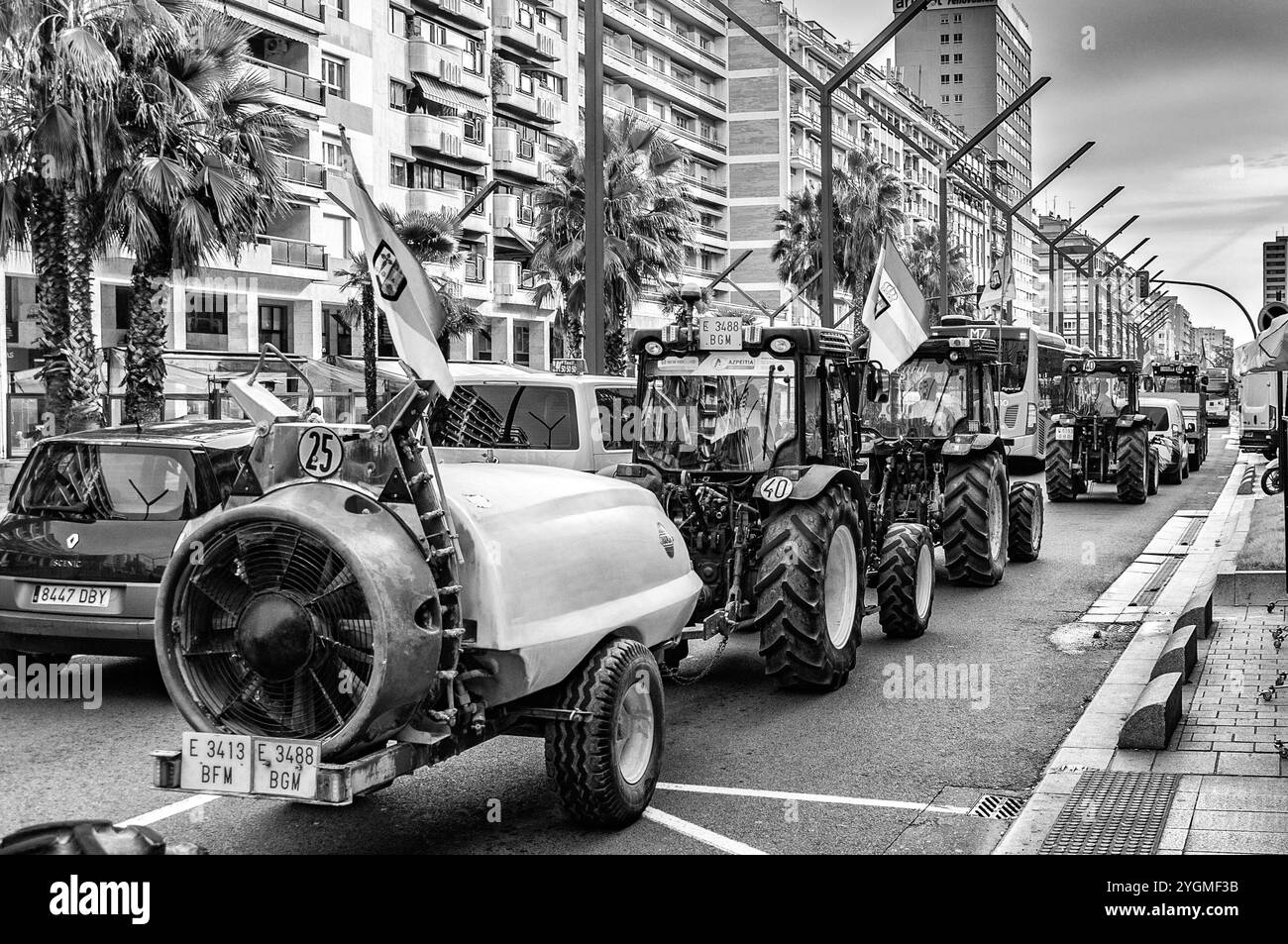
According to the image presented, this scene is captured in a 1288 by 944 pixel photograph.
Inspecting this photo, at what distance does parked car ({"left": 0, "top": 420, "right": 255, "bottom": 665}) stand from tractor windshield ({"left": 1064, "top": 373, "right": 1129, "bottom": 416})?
2014 centimetres

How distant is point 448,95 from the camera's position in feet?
159

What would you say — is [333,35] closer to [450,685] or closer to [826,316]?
[826,316]

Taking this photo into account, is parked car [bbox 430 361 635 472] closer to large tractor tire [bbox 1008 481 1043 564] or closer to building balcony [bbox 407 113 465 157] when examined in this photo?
large tractor tire [bbox 1008 481 1043 564]

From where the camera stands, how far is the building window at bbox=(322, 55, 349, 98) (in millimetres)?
42500

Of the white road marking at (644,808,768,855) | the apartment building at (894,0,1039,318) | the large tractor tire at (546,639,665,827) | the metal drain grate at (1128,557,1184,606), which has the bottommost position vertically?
the metal drain grate at (1128,557,1184,606)

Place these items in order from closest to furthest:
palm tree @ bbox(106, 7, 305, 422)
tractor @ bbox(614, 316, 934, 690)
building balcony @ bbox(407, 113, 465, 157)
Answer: tractor @ bbox(614, 316, 934, 690) → palm tree @ bbox(106, 7, 305, 422) → building balcony @ bbox(407, 113, 465, 157)

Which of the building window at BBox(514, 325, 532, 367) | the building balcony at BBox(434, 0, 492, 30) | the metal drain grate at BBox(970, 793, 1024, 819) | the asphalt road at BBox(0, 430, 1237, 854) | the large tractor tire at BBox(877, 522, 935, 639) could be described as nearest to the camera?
the asphalt road at BBox(0, 430, 1237, 854)

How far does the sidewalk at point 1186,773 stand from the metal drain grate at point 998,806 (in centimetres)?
11

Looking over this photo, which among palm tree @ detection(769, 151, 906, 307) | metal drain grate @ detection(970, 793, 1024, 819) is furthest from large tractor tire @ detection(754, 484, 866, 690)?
palm tree @ detection(769, 151, 906, 307)

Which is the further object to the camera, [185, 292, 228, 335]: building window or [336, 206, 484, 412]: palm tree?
[185, 292, 228, 335]: building window

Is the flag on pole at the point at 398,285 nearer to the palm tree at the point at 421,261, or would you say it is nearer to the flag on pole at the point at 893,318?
the flag on pole at the point at 893,318

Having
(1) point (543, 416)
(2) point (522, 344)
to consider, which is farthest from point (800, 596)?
(2) point (522, 344)

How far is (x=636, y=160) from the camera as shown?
37.5 m

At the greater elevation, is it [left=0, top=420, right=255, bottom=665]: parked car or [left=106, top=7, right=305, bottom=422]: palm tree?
[left=106, top=7, right=305, bottom=422]: palm tree
